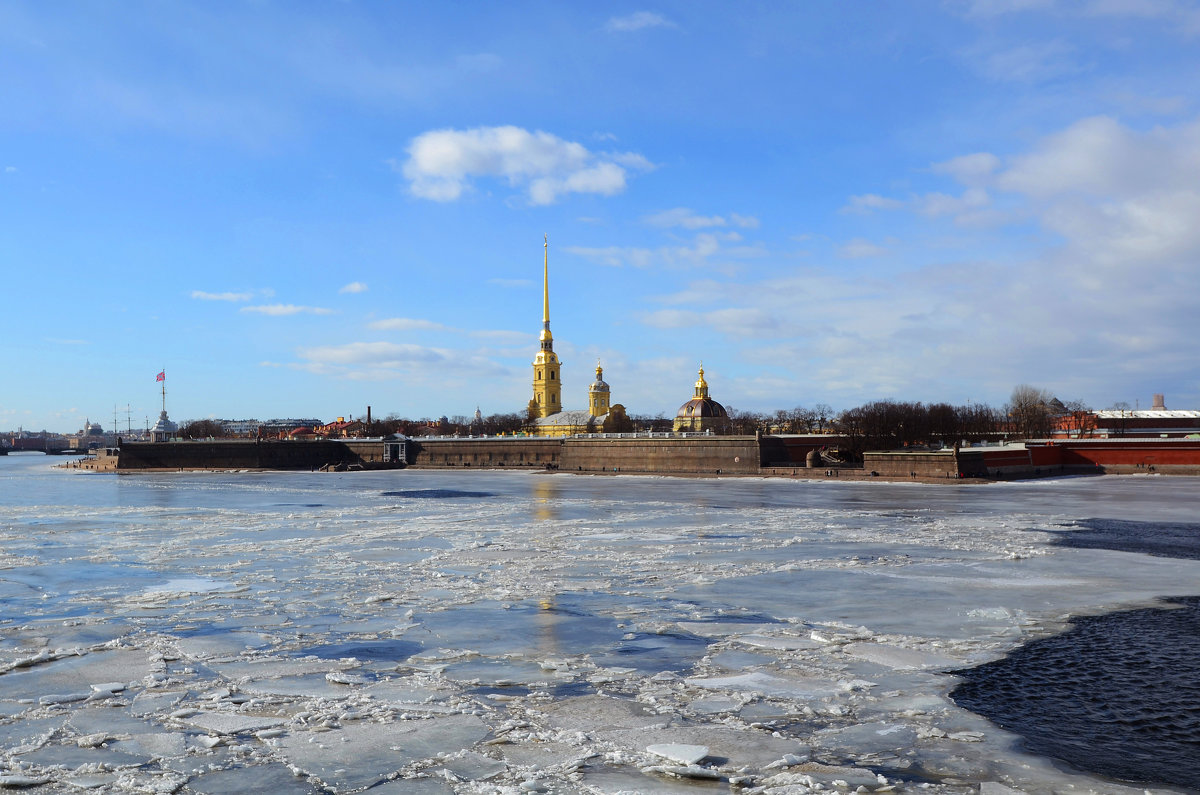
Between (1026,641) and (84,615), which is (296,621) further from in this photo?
Result: (1026,641)

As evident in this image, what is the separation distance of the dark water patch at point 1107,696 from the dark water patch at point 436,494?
27618mm

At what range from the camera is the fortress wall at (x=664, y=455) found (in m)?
55.1

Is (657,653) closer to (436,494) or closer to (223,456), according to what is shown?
(436,494)

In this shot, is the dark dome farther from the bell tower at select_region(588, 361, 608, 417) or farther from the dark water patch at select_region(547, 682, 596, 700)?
the dark water patch at select_region(547, 682, 596, 700)

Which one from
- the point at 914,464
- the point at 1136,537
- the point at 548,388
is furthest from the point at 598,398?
the point at 1136,537

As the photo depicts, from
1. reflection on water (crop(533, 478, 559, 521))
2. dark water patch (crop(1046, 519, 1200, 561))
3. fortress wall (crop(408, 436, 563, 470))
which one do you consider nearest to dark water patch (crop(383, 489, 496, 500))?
reflection on water (crop(533, 478, 559, 521))

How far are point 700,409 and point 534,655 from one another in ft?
320

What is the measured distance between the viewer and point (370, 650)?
30.3ft

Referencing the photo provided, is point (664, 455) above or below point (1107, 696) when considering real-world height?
above

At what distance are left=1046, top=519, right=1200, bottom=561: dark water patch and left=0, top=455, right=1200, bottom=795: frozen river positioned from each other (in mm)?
642

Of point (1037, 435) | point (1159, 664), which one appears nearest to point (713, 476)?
point (1037, 435)

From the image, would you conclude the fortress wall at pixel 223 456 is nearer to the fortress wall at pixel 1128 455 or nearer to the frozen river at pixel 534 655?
the fortress wall at pixel 1128 455

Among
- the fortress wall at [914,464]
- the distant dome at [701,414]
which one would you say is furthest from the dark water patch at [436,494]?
the distant dome at [701,414]

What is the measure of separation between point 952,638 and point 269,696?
695 cm
